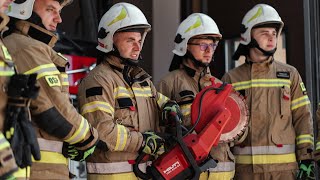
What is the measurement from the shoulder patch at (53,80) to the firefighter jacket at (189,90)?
58.8 inches

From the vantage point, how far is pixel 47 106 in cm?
275

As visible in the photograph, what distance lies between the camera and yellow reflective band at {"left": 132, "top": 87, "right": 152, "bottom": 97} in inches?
146

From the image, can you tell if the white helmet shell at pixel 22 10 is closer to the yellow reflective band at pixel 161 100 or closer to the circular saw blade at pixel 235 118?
the yellow reflective band at pixel 161 100

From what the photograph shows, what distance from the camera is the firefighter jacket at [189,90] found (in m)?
4.21

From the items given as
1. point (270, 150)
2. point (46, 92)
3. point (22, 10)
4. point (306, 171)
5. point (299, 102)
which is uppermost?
point (22, 10)

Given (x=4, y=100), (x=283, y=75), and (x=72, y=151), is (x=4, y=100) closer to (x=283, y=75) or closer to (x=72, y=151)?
(x=72, y=151)

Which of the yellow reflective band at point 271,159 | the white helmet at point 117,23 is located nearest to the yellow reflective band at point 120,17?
the white helmet at point 117,23

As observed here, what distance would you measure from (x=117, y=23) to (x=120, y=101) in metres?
0.59

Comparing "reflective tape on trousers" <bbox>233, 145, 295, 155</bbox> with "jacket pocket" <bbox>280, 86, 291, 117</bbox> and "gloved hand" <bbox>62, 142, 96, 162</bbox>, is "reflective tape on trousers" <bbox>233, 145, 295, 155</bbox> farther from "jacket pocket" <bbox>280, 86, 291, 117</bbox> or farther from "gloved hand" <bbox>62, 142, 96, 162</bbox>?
"gloved hand" <bbox>62, 142, 96, 162</bbox>

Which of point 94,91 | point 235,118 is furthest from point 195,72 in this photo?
point 94,91

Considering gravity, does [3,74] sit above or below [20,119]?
above

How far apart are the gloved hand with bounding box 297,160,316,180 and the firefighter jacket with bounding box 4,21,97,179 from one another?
2.06 m

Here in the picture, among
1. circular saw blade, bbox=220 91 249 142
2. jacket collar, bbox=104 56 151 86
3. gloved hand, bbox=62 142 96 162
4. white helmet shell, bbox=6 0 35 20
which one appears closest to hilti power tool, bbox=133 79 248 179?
circular saw blade, bbox=220 91 249 142

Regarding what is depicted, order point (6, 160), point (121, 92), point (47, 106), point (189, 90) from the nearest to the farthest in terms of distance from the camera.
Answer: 1. point (6, 160)
2. point (47, 106)
3. point (121, 92)
4. point (189, 90)
